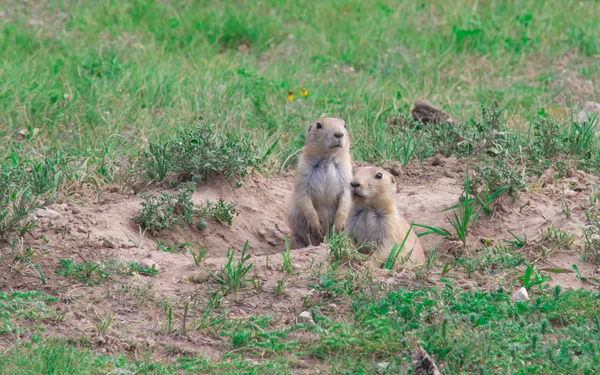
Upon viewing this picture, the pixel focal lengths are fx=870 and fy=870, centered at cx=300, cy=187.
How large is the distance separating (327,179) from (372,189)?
74 cm

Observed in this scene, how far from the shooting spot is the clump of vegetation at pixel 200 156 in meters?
6.77

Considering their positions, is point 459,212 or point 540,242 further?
point 459,212

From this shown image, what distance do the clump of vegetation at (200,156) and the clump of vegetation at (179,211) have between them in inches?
8.9

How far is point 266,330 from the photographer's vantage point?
4.64 meters

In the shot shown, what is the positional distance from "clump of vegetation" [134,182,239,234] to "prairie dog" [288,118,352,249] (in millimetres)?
514

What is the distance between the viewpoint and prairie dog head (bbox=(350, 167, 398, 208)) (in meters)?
6.02

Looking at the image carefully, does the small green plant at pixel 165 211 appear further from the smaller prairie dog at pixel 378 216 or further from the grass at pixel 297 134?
the smaller prairie dog at pixel 378 216

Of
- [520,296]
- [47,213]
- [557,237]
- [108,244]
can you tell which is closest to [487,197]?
[557,237]

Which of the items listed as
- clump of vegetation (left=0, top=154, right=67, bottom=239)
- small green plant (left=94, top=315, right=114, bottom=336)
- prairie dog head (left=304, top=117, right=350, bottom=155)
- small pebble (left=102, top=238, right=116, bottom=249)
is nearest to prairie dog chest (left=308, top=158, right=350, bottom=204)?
prairie dog head (left=304, top=117, right=350, bottom=155)

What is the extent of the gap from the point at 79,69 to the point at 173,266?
4067 millimetres

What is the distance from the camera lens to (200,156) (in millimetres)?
6793

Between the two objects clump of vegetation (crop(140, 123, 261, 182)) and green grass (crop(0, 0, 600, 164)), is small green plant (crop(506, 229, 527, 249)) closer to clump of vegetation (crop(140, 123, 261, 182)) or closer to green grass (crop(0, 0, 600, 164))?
green grass (crop(0, 0, 600, 164))

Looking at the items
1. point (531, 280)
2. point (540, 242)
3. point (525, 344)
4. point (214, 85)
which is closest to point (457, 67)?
point (214, 85)

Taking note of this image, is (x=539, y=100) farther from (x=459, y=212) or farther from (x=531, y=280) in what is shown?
(x=531, y=280)
